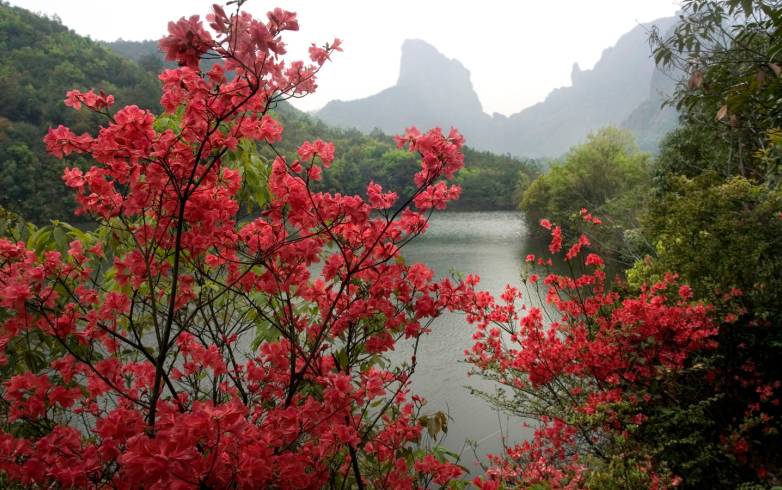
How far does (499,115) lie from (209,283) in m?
188

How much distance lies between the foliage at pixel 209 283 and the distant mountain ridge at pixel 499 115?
15063 cm

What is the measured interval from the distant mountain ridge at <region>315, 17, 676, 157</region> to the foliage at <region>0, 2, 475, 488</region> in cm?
15063

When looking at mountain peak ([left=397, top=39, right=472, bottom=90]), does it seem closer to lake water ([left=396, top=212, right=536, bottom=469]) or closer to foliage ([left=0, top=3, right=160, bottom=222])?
foliage ([left=0, top=3, right=160, bottom=222])

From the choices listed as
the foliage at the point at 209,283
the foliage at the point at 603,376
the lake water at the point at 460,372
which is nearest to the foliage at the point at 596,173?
the lake water at the point at 460,372

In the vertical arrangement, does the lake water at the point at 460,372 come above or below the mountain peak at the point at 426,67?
below

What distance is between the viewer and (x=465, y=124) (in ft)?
561

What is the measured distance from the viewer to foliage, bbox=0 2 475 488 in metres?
1.21

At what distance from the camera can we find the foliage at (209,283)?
121cm

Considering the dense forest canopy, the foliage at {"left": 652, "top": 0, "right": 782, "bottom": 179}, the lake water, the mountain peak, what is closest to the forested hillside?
the lake water

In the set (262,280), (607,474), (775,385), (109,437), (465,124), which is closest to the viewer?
(109,437)

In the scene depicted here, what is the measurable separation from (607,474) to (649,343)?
1468mm

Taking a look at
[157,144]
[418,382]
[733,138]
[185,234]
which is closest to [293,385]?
[185,234]

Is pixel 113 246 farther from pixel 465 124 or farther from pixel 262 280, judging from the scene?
pixel 465 124

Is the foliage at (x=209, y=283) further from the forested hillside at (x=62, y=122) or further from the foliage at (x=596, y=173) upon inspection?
the foliage at (x=596, y=173)
